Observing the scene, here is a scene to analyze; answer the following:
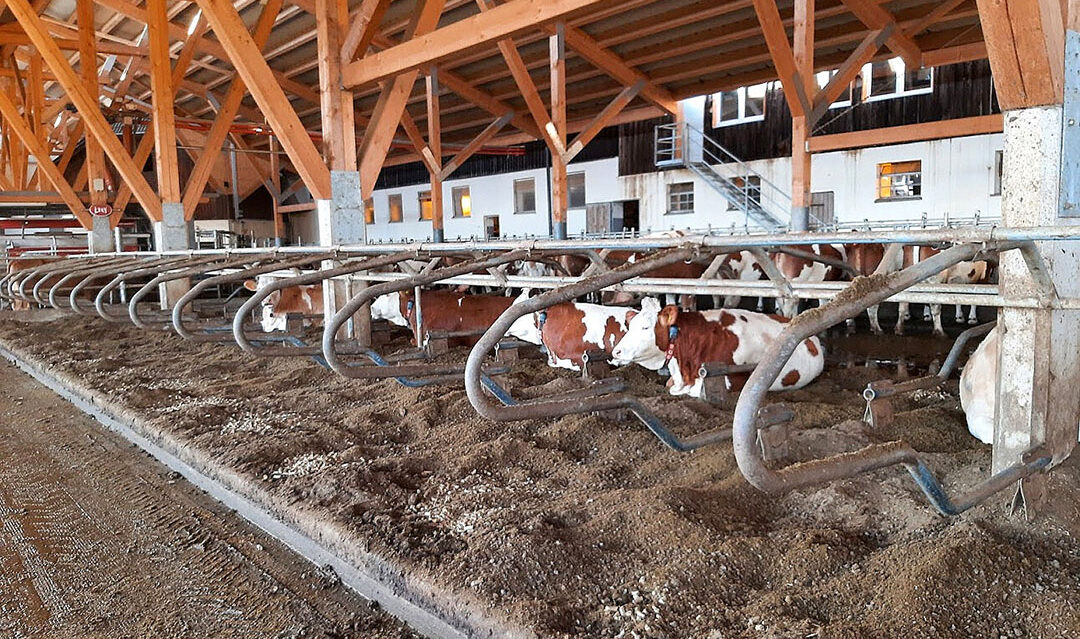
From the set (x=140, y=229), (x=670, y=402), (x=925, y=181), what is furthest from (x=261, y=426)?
(x=140, y=229)

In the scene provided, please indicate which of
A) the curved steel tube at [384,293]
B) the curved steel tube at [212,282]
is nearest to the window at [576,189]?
the curved steel tube at [212,282]

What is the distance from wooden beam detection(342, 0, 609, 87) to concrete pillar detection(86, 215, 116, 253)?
29.5 feet

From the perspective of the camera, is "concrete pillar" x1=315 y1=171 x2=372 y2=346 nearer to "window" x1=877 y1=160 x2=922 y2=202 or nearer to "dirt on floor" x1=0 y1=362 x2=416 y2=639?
"dirt on floor" x1=0 y1=362 x2=416 y2=639

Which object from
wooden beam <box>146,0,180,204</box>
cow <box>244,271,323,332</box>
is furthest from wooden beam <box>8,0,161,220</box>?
cow <box>244,271,323,332</box>

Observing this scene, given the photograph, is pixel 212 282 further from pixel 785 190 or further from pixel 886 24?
pixel 785 190

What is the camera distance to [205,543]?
3.31 meters

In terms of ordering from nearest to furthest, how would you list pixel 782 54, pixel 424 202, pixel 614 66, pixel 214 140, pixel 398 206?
1. pixel 782 54
2. pixel 214 140
3. pixel 614 66
4. pixel 424 202
5. pixel 398 206

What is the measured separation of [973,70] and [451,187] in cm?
1683

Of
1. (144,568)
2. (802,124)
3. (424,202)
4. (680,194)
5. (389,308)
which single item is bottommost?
(144,568)

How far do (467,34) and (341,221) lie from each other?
2.48 meters

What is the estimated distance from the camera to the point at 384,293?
3.43m

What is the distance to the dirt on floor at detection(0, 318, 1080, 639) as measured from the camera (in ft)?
7.61

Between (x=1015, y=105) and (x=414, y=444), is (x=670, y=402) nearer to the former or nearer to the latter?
(x=414, y=444)

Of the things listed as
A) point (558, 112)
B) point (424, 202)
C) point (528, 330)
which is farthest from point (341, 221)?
point (424, 202)
